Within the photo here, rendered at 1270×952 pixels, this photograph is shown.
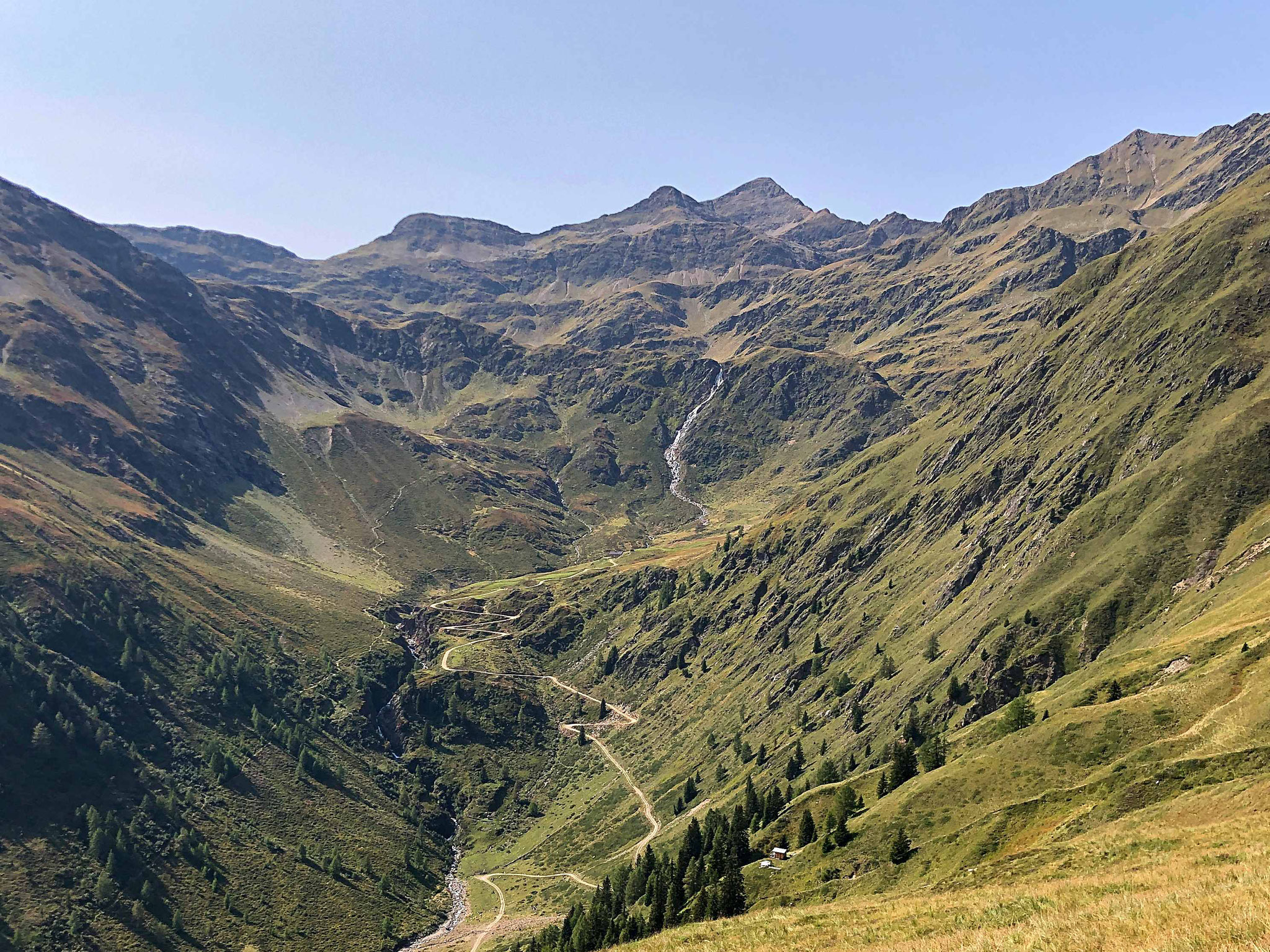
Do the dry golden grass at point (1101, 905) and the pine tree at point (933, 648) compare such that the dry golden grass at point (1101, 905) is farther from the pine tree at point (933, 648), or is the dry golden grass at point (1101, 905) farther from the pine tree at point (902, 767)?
the pine tree at point (933, 648)

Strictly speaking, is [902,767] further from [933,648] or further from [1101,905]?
[1101,905]

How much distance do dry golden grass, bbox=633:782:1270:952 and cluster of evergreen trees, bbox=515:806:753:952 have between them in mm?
38623

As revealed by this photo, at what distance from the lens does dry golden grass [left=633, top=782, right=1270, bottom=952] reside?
86.9 feet

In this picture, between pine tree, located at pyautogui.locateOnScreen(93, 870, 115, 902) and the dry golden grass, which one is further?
pine tree, located at pyautogui.locateOnScreen(93, 870, 115, 902)

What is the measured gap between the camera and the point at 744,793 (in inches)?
6727

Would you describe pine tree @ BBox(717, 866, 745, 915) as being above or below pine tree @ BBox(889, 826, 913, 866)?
below

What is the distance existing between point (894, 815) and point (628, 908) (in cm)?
5965

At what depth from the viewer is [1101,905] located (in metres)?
32.2

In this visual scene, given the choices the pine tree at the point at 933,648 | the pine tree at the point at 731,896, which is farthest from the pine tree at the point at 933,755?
the pine tree at the point at 933,648

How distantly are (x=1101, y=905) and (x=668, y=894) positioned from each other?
3664 inches

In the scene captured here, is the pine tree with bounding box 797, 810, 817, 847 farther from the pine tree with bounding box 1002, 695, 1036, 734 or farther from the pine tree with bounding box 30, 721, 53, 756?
the pine tree with bounding box 30, 721, 53, 756

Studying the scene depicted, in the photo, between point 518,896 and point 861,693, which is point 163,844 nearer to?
point 518,896

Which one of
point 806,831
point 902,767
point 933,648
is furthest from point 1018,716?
point 933,648

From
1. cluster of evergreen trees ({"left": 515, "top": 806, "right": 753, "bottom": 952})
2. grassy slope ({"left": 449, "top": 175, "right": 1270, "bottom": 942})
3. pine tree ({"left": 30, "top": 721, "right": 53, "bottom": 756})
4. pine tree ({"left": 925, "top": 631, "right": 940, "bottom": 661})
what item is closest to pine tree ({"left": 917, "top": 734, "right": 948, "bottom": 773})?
grassy slope ({"left": 449, "top": 175, "right": 1270, "bottom": 942})
